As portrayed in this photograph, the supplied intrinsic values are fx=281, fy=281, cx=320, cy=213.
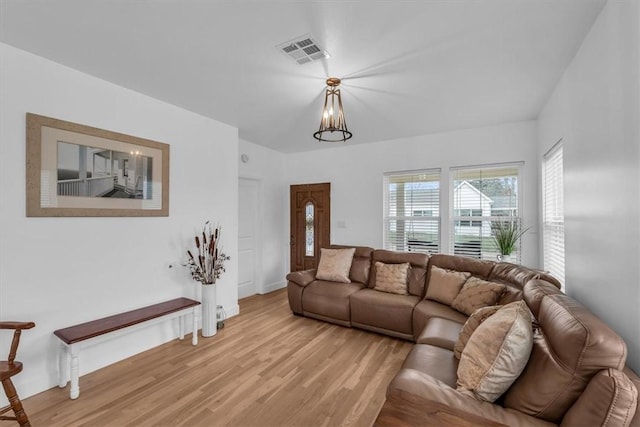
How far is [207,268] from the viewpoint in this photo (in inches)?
135

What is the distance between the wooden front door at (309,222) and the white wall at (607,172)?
3.44m

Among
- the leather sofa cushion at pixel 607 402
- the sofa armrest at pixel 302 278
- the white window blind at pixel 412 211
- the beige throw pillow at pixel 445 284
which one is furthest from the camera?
the white window blind at pixel 412 211

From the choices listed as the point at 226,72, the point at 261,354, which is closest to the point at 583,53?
the point at 226,72

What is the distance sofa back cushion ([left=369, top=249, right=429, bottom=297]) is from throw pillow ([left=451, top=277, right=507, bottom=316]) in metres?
0.61

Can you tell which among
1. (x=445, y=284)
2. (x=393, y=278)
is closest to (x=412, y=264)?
(x=393, y=278)

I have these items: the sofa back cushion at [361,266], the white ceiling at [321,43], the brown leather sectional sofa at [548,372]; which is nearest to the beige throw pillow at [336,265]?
the sofa back cushion at [361,266]

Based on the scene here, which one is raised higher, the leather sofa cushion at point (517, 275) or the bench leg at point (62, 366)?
the leather sofa cushion at point (517, 275)

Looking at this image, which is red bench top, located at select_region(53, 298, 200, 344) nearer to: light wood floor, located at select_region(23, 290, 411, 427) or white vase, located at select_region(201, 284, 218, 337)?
white vase, located at select_region(201, 284, 218, 337)

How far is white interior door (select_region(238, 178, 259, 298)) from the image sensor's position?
189 inches

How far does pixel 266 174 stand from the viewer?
203 inches

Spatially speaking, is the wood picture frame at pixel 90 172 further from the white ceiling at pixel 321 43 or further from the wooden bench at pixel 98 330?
the wooden bench at pixel 98 330

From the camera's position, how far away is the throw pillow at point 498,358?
137cm

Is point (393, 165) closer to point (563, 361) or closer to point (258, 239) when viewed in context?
point (258, 239)

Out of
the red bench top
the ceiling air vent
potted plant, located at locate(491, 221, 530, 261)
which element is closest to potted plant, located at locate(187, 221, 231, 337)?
the red bench top
